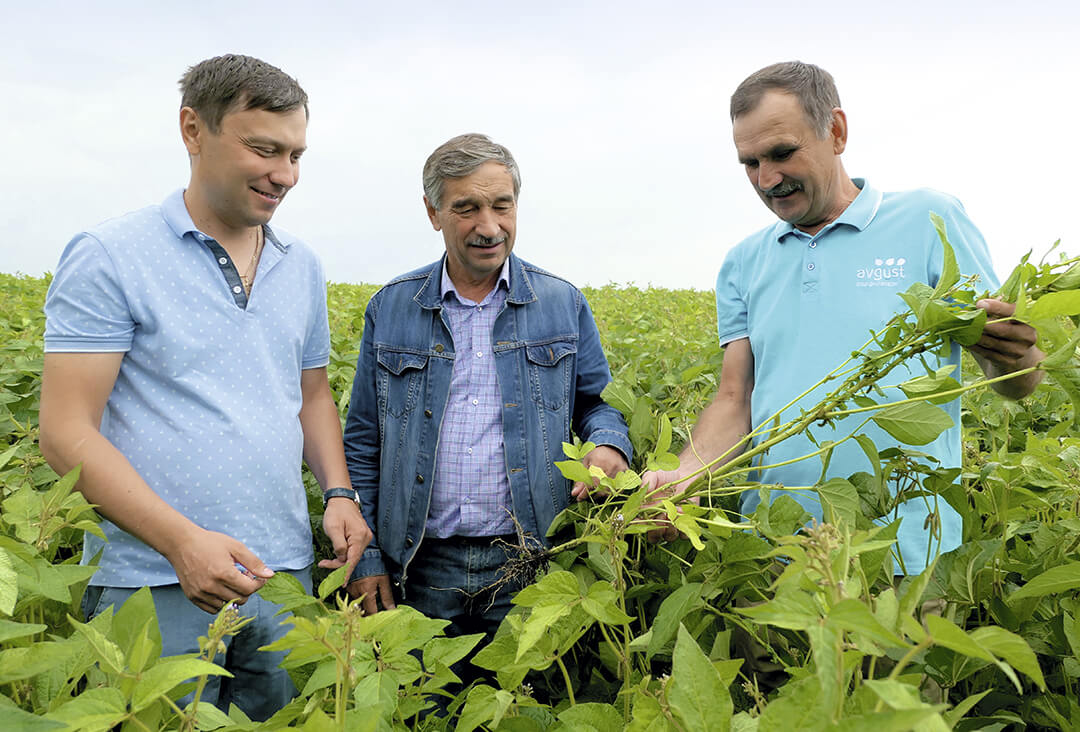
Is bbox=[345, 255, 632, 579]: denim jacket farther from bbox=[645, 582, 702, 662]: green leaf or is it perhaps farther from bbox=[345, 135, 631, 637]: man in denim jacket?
bbox=[645, 582, 702, 662]: green leaf

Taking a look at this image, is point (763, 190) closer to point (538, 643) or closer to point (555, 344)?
point (555, 344)

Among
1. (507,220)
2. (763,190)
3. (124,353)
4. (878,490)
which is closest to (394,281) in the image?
(507,220)

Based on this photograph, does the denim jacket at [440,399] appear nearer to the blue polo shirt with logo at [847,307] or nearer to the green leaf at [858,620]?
the blue polo shirt with logo at [847,307]

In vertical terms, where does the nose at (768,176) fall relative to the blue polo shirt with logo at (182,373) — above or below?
above

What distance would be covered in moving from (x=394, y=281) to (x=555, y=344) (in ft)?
2.15

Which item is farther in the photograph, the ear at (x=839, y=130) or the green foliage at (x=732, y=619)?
the ear at (x=839, y=130)

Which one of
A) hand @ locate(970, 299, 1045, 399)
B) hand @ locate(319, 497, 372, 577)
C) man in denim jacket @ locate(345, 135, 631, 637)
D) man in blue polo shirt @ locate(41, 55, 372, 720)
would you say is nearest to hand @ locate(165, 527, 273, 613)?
man in blue polo shirt @ locate(41, 55, 372, 720)

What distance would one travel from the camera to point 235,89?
2.22m

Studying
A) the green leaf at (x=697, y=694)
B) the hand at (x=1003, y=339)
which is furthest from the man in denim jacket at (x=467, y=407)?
the green leaf at (x=697, y=694)

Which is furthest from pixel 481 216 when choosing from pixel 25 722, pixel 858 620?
pixel 858 620

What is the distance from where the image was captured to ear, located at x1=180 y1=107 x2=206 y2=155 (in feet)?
7.52

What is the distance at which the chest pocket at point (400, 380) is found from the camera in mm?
2840

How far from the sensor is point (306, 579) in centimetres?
247

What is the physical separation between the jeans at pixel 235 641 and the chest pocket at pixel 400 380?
665 millimetres
